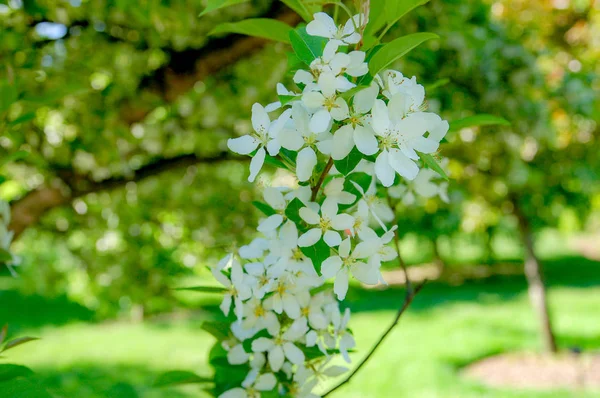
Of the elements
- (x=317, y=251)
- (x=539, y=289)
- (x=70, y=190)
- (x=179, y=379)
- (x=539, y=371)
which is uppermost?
(x=317, y=251)

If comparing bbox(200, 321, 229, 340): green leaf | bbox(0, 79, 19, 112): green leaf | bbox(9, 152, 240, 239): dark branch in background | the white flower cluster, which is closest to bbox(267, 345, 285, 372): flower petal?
the white flower cluster

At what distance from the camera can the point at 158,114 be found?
358 centimetres

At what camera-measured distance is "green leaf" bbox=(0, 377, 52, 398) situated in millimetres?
908

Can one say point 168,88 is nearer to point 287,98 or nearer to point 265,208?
point 265,208

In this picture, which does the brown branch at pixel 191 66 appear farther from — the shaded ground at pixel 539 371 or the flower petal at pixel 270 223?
Answer: the shaded ground at pixel 539 371

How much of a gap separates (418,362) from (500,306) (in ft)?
12.2

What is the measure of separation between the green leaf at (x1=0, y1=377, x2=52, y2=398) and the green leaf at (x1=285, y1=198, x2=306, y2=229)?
0.47m

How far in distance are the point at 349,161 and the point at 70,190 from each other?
210 cm

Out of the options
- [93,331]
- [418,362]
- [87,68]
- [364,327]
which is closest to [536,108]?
[87,68]

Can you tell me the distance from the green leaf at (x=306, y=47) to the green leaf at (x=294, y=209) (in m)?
0.21

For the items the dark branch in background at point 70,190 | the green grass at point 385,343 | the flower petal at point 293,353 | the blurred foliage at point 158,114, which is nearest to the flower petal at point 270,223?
the flower petal at point 293,353

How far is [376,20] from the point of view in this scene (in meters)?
0.98

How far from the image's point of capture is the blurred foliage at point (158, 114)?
2498 millimetres

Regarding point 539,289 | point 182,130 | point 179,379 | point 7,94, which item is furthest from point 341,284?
point 539,289
